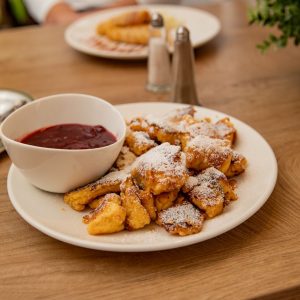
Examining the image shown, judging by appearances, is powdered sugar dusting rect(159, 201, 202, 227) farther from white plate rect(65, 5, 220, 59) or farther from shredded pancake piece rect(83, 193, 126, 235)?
white plate rect(65, 5, 220, 59)

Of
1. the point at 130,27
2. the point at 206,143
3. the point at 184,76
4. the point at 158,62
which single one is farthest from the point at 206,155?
the point at 130,27

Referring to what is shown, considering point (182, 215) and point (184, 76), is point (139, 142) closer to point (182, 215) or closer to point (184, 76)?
point (182, 215)

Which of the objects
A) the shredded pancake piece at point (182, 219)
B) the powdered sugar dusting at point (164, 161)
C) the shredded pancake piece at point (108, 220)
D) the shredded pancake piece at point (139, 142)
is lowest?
the shredded pancake piece at point (182, 219)

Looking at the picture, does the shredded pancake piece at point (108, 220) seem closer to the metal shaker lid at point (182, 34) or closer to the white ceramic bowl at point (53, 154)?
the white ceramic bowl at point (53, 154)

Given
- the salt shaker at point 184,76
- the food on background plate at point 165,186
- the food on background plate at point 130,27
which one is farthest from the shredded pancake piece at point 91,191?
the food on background plate at point 130,27

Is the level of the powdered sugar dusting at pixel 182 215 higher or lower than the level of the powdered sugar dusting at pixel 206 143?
lower

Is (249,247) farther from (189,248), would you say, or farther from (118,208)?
(118,208)
